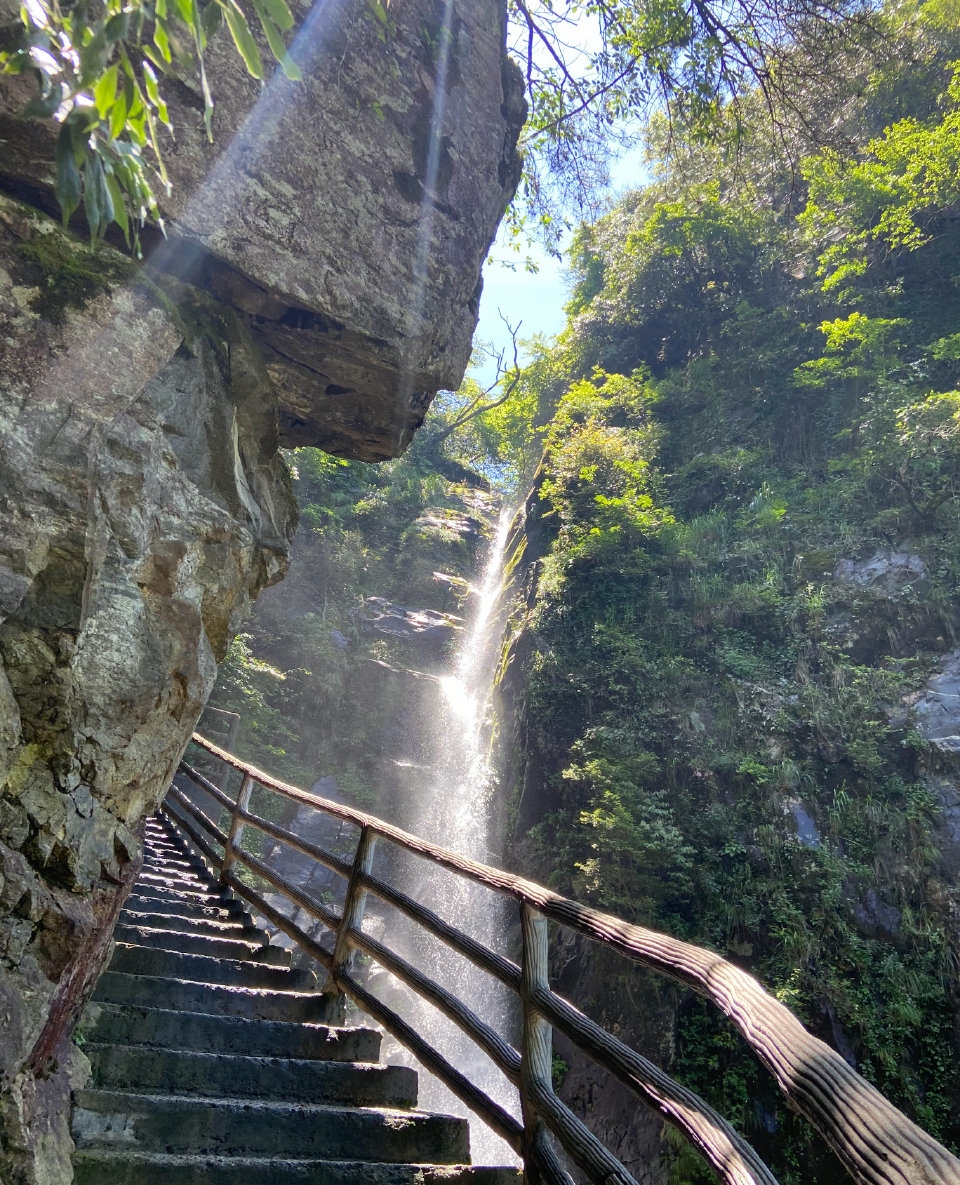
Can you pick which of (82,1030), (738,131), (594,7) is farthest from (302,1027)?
(594,7)

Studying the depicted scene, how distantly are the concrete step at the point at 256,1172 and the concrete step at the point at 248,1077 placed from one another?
438 millimetres

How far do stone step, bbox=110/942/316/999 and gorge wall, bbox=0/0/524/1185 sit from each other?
3.05ft

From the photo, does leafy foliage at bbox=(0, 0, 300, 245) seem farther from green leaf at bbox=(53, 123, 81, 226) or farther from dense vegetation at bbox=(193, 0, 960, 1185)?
dense vegetation at bbox=(193, 0, 960, 1185)

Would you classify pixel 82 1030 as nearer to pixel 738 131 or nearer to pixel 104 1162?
pixel 104 1162

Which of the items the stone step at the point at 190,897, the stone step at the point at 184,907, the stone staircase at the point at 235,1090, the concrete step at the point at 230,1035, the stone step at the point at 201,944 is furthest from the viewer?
the stone step at the point at 190,897

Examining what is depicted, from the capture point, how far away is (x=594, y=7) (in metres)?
6.17

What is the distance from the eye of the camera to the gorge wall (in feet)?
7.25

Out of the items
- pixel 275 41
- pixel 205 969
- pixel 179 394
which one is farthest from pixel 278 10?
pixel 205 969

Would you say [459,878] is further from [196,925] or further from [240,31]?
[240,31]

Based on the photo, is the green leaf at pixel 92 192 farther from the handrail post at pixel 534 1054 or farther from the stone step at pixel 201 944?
the stone step at pixel 201 944

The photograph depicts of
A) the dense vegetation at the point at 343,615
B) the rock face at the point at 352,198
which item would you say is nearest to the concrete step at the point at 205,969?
the rock face at the point at 352,198

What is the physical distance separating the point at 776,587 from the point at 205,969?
10.6 m

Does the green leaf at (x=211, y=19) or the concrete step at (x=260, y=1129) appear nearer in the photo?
the green leaf at (x=211, y=19)

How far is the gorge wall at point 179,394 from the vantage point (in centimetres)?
221
